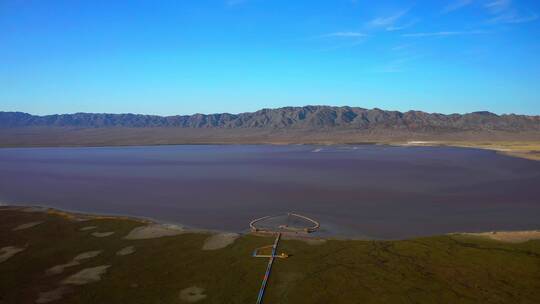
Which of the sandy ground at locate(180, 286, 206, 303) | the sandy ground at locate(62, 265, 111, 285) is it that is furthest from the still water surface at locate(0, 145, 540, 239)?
the sandy ground at locate(180, 286, 206, 303)

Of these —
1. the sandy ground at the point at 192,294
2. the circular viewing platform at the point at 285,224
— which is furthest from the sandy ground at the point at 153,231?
the sandy ground at the point at 192,294

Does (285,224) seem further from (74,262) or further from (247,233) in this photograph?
(74,262)

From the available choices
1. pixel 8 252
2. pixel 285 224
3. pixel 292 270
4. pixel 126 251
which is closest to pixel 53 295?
pixel 126 251

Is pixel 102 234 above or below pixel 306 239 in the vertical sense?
below

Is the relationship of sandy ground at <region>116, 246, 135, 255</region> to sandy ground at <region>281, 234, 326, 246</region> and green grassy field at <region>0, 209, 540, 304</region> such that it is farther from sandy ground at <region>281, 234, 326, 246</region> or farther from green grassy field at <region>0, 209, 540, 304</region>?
sandy ground at <region>281, 234, 326, 246</region>

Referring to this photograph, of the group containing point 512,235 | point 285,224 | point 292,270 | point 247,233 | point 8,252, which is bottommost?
point 8,252

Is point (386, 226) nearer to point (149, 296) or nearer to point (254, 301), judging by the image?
point (254, 301)
